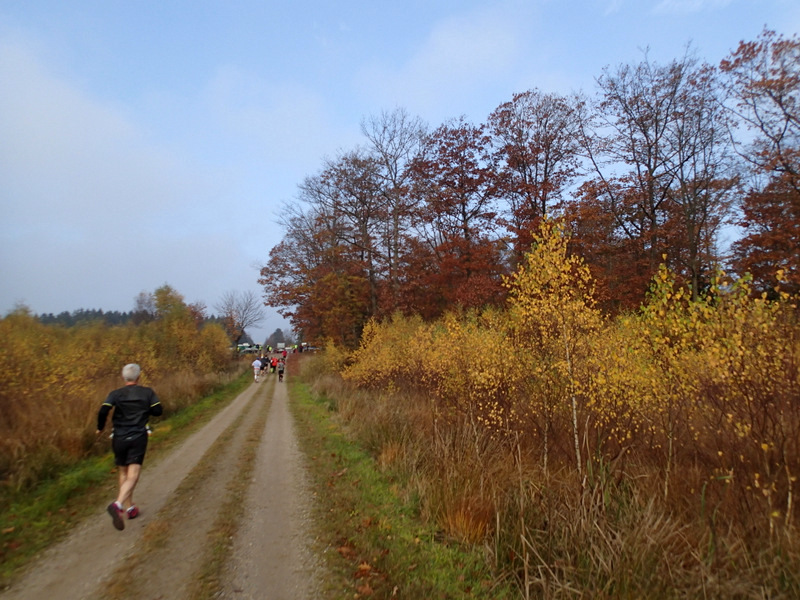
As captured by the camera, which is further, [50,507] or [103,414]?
[50,507]

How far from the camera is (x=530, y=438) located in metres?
7.78

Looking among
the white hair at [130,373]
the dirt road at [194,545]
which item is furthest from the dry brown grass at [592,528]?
the white hair at [130,373]

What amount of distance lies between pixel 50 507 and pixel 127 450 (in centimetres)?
170

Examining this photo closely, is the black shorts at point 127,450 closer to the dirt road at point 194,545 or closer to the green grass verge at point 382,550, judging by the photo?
the dirt road at point 194,545

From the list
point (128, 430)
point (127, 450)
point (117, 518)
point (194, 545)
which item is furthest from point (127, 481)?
point (194, 545)

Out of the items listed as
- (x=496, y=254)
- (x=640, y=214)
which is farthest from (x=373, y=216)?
(x=640, y=214)

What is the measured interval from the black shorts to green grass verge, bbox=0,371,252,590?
3.07 ft

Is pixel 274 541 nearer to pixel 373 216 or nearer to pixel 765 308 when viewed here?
pixel 765 308

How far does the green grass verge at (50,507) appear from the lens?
462 centimetres

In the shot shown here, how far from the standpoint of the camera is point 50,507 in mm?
5926

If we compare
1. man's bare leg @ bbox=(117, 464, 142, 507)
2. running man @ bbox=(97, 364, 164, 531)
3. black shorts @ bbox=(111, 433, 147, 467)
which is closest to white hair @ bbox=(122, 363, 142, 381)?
running man @ bbox=(97, 364, 164, 531)

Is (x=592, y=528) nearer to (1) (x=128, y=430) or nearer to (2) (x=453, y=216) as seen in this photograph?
(1) (x=128, y=430)

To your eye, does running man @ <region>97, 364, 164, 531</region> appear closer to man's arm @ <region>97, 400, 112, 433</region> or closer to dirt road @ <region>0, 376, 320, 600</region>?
man's arm @ <region>97, 400, 112, 433</region>

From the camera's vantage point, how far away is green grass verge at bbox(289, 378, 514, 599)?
3973mm
